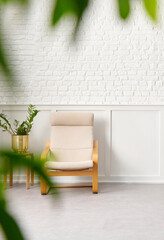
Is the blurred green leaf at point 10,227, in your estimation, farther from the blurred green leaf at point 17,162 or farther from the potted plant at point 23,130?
the potted plant at point 23,130

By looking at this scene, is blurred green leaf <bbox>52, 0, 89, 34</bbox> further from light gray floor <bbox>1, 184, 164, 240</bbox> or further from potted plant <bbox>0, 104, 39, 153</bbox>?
potted plant <bbox>0, 104, 39, 153</bbox>

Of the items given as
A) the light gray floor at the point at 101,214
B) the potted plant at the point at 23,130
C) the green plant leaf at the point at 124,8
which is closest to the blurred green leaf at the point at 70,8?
the green plant leaf at the point at 124,8

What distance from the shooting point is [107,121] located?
4.67 metres

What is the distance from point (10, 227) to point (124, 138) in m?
4.59

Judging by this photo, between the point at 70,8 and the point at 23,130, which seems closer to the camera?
the point at 70,8

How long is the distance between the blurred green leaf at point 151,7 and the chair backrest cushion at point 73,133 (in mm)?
4163

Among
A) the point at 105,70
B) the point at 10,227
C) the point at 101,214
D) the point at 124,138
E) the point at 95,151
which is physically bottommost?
the point at 101,214

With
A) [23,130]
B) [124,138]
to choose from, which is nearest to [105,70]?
[124,138]

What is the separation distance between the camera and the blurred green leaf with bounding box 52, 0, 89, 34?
6.5 inches

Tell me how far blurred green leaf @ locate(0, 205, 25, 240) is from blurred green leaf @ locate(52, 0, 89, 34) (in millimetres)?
90

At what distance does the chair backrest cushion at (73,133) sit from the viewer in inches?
171

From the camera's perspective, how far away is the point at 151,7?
170 millimetres

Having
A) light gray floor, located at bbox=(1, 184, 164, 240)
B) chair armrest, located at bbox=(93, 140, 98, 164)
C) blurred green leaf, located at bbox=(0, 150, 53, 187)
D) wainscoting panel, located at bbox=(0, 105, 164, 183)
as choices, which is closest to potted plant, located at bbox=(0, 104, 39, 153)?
wainscoting panel, located at bbox=(0, 105, 164, 183)

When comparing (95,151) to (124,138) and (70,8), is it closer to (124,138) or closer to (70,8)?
(124,138)
